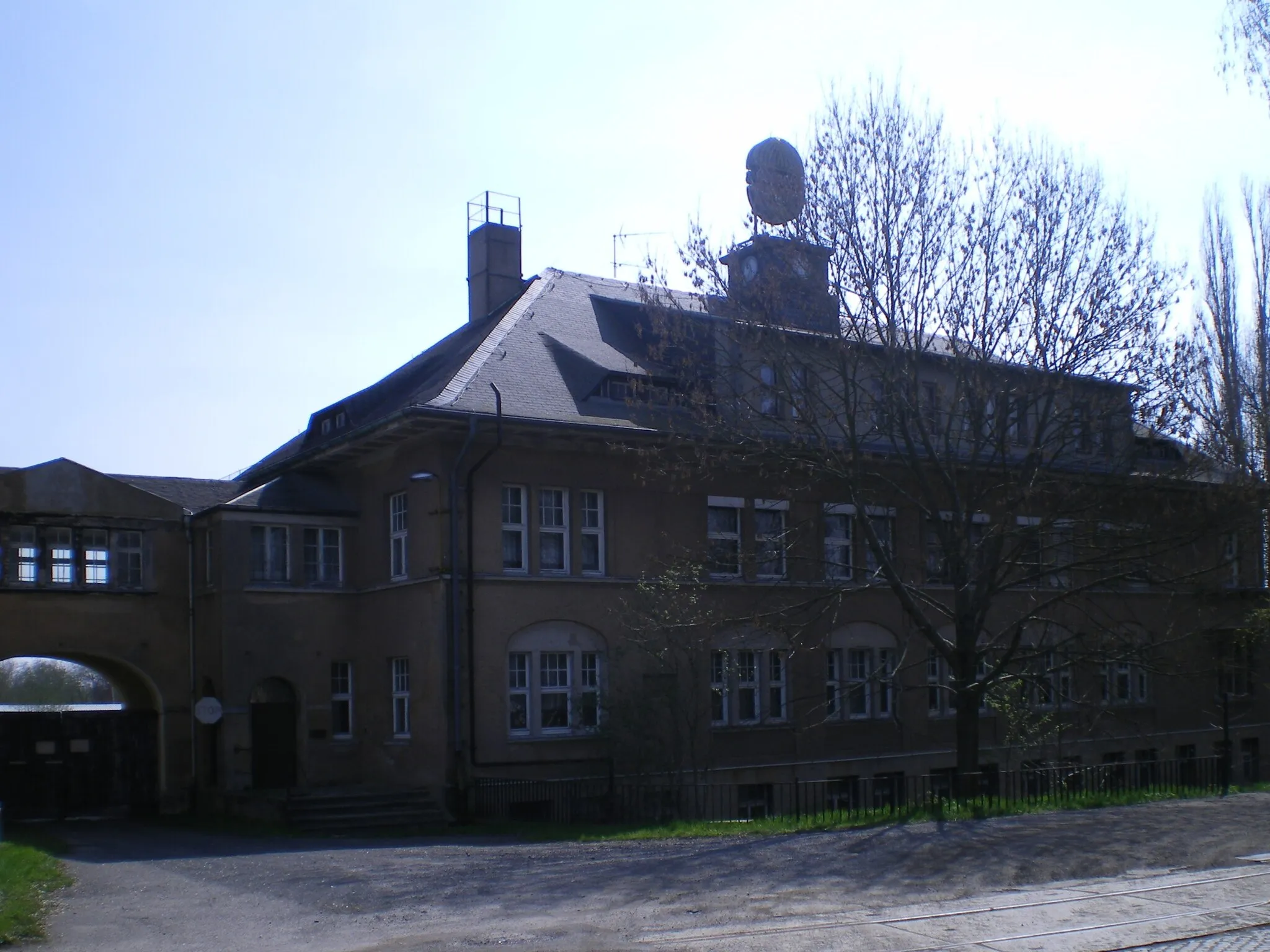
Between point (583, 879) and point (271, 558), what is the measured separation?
52.3ft

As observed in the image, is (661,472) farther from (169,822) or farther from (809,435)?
(169,822)

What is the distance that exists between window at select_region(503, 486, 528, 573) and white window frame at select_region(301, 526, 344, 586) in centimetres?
478

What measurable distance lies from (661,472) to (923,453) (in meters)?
7.40

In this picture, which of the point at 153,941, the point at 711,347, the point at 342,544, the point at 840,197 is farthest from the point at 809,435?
the point at 153,941

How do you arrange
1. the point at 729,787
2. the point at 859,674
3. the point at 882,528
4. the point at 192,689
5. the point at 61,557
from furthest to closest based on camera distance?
the point at 859,674 → the point at 882,528 → the point at 192,689 → the point at 61,557 → the point at 729,787

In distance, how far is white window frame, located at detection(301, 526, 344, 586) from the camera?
2803cm

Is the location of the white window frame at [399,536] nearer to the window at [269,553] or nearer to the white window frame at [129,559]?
the window at [269,553]

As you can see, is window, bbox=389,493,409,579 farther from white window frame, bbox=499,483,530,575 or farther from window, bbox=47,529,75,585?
window, bbox=47,529,75,585

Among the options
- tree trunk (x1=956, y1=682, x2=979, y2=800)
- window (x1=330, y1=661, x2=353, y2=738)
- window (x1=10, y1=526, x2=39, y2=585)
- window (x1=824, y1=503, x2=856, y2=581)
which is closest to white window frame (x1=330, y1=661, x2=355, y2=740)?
window (x1=330, y1=661, x2=353, y2=738)

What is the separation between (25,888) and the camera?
13508 mm

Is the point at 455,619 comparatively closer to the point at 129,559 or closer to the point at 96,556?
the point at 129,559

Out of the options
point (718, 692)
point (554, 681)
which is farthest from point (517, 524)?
point (718, 692)

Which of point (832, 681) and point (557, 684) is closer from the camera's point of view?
point (557, 684)

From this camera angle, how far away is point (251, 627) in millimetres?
26953
